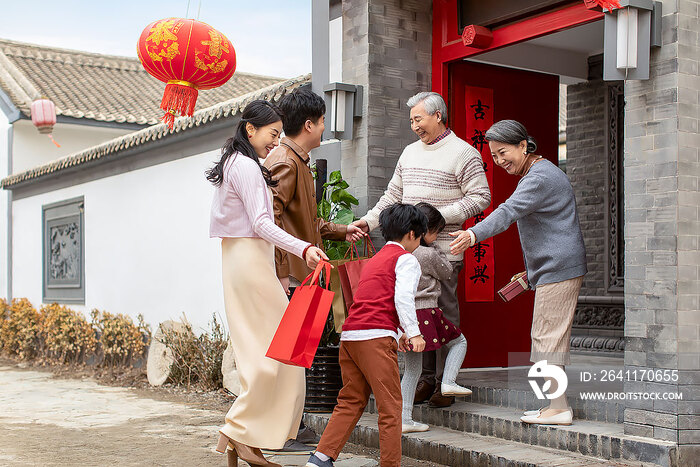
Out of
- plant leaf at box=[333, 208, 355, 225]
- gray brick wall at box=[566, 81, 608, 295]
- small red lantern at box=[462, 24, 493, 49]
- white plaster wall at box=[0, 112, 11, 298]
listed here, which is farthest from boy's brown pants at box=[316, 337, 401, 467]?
white plaster wall at box=[0, 112, 11, 298]

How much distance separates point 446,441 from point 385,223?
4.48 ft

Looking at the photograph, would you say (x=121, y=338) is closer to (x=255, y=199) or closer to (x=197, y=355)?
(x=197, y=355)

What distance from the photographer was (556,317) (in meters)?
4.27

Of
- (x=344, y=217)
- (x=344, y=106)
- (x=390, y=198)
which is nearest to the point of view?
(x=390, y=198)

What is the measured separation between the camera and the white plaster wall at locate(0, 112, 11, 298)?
14.2 meters

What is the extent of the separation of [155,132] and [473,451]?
238 inches

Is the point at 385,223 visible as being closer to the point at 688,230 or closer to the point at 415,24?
the point at 688,230

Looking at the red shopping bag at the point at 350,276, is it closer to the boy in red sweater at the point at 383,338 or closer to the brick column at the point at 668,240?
the boy in red sweater at the point at 383,338

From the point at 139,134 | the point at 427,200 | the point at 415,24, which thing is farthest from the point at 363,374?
the point at 139,134

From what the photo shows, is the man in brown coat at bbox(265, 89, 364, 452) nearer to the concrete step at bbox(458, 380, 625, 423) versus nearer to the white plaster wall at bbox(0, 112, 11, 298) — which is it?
the concrete step at bbox(458, 380, 625, 423)

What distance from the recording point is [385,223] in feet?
12.7

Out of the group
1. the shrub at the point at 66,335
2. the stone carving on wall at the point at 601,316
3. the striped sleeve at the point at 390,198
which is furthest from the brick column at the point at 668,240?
the shrub at the point at 66,335

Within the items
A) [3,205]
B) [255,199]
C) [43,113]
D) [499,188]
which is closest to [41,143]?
[43,113]

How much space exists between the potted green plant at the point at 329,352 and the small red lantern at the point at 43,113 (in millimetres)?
9264
